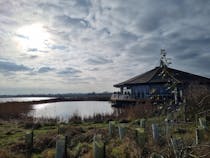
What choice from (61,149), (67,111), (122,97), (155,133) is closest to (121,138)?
(155,133)

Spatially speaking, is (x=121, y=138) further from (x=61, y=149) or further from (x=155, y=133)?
(x=61, y=149)

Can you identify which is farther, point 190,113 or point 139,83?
point 139,83

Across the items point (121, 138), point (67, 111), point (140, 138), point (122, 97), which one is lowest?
point (67, 111)

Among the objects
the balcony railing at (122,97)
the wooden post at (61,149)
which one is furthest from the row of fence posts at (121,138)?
the balcony railing at (122,97)

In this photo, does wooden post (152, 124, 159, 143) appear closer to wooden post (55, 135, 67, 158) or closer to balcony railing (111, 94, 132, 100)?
wooden post (55, 135, 67, 158)

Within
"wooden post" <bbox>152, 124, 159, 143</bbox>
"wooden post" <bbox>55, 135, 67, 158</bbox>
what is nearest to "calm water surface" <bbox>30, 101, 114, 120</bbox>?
"wooden post" <bbox>152, 124, 159, 143</bbox>

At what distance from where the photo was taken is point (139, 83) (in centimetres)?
3142

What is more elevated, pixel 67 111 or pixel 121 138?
pixel 121 138

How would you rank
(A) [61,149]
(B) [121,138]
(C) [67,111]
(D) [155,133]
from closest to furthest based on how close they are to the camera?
1. (A) [61,149]
2. (D) [155,133]
3. (B) [121,138]
4. (C) [67,111]

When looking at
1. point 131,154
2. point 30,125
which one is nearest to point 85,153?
point 131,154

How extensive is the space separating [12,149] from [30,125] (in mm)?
6449

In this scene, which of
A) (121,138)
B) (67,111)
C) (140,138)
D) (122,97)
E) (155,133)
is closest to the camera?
(140,138)

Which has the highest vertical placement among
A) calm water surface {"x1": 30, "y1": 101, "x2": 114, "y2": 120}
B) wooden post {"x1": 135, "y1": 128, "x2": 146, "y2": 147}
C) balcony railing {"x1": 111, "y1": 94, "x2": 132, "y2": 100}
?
balcony railing {"x1": 111, "y1": 94, "x2": 132, "y2": 100}

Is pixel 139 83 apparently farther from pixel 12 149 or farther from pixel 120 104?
pixel 12 149
